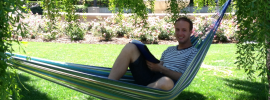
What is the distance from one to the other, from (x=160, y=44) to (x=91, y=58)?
2.42 metres

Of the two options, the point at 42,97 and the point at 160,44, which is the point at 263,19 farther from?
the point at 160,44

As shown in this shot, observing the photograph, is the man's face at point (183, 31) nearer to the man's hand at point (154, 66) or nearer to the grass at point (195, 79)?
the man's hand at point (154, 66)

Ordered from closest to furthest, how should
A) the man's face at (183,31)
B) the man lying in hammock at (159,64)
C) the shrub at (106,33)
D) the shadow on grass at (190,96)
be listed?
the man lying in hammock at (159,64), the man's face at (183,31), the shadow on grass at (190,96), the shrub at (106,33)

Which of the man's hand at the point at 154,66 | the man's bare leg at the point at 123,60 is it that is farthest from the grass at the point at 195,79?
the man's bare leg at the point at 123,60

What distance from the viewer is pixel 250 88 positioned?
133 inches

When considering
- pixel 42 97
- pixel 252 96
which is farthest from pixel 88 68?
pixel 252 96

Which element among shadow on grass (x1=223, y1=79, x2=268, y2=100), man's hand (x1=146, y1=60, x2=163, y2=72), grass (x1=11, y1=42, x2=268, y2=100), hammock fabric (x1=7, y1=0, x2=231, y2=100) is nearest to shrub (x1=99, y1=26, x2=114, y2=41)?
grass (x1=11, y1=42, x2=268, y2=100)

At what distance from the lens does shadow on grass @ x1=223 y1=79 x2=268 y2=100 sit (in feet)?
9.84

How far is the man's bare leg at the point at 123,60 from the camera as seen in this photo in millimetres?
2020

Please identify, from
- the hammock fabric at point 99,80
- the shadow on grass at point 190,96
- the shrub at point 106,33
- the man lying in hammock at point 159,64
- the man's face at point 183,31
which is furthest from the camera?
the shrub at point 106,33

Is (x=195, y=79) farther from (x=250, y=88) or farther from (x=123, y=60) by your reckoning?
(x=123, y=60)

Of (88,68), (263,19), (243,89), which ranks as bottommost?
(243,89)

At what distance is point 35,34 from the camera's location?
7.84 metres

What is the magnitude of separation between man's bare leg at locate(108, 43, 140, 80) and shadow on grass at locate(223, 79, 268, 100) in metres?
1.56
